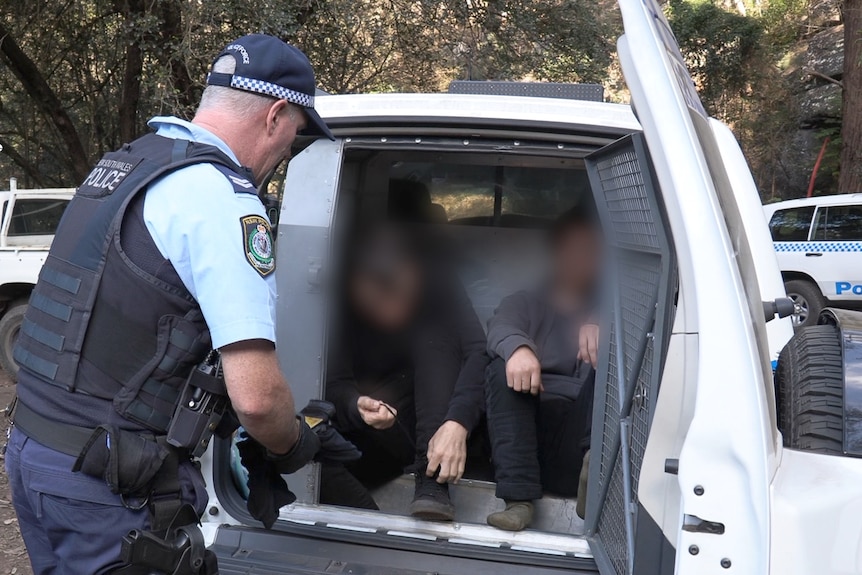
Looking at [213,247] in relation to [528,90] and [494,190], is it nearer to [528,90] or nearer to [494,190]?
[528,90]

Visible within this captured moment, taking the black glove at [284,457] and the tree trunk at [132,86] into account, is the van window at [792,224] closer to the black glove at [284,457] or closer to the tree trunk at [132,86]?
the tree trunk at [132,86]

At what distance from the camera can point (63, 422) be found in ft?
5.77

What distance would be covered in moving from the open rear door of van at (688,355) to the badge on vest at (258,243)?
2.70 ft

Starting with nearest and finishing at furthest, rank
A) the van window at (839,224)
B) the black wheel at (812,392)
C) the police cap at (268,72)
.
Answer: the black wheel at (812,392) → the police cap at (268,72) → the van window at (839,224)

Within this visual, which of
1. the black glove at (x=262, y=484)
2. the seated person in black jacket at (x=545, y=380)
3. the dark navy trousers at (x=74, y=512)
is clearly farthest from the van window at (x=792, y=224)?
the dark navy trousers at (x=74, y=512)

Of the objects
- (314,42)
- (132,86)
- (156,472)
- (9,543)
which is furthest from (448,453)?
(132,86)

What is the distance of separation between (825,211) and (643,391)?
35.1 feet

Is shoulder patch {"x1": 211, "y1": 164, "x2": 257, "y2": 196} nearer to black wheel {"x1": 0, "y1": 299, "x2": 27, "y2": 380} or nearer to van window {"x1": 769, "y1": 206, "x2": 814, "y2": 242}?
black wheel {"x1": 0, "y1": 299, "x2": 27, "y2": 380}

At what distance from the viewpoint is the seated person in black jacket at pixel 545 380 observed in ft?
9.43

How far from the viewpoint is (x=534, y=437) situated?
9.59 feet

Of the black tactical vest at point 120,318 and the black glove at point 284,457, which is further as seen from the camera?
the black glove at point 284,457

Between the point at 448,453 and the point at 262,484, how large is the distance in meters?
0.92

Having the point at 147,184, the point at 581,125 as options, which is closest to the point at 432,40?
the point at 581,125

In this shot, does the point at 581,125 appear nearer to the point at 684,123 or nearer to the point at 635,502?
the point at 684,123
